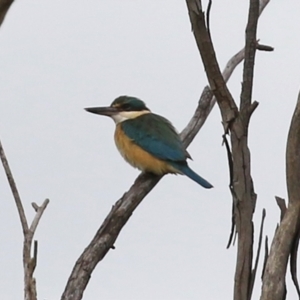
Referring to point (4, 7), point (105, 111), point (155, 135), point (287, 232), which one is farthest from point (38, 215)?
point (105, 111)

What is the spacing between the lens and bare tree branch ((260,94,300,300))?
1264 millimetres

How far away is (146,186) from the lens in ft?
12.1

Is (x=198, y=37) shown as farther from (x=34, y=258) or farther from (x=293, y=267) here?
(x=34, y=258)

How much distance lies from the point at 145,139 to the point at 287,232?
15.1ft

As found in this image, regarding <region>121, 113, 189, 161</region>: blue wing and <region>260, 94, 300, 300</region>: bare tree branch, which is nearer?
<region>260, 94, 300, 300</region>: bare tree branch

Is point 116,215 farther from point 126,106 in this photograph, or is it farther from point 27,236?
point 126,106

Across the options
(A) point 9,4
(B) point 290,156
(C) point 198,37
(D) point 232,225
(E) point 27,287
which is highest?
(A) point 9,4

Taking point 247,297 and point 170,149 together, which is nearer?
point 247,297

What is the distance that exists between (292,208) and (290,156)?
3.8 inches

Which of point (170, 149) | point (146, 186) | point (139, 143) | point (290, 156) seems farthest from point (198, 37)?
point (139, 143)

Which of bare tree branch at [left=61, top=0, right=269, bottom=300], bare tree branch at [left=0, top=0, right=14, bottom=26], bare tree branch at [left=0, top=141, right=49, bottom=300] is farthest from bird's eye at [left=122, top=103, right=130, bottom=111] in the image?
bare tree branch at [left=0, top=0, right=14, bottom=26]

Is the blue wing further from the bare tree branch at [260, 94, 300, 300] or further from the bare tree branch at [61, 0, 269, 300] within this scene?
the bare tree branch at [260, 94, 300, 300]

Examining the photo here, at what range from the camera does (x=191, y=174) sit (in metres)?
5.63

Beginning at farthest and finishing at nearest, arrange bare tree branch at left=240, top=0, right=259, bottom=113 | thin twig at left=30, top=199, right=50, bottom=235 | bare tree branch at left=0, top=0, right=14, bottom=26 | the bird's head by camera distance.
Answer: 1. the bird's head
2. thin twig at left=30, top=199, right=50, bottom=235
3. bare tree branch at left=0, top=0, right=14, bottom=26
4. bare tree branch at left=240, top=0, right=259, bottom=113
